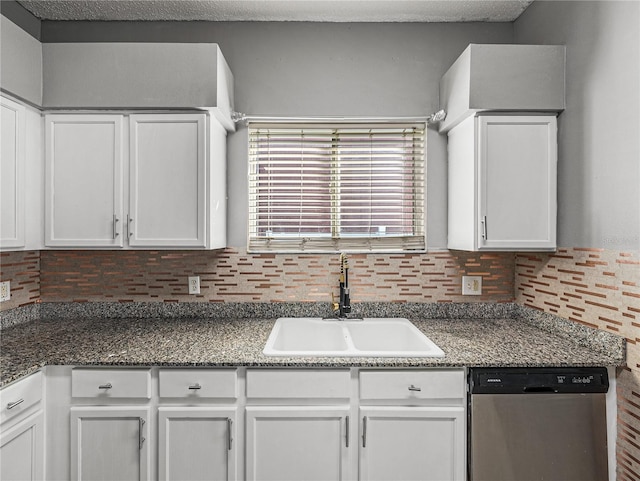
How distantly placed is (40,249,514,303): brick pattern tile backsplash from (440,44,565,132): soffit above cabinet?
85cm

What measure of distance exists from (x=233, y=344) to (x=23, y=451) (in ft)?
2.81

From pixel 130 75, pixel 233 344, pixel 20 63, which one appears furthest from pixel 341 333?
pixel 20 63

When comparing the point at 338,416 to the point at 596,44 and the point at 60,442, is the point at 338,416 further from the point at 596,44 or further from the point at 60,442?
the point at 596,44

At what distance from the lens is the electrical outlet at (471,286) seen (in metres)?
2.39

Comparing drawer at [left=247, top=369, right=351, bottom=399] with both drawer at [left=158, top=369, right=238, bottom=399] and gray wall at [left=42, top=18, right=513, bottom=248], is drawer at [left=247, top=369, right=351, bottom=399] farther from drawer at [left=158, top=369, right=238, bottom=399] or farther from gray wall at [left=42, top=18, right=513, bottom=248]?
gray wall at [left=42, top=18, right=513, bottom=248]

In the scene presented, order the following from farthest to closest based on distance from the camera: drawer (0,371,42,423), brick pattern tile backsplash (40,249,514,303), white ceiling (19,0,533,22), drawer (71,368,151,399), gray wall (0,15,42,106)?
brick pattern tile backsplash (40,249,514,303)
white ceiling (19,0,533,22)
gray wall (0,15,42,106)
drawer (71,368,151,399)
drawer (0,371,42,423)

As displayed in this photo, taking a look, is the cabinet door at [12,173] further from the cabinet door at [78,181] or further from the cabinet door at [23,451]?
the cabinet door at [23,451]

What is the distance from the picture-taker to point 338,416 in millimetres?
1680

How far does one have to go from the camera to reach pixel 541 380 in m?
1.64

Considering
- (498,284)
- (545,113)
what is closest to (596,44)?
(545,113)

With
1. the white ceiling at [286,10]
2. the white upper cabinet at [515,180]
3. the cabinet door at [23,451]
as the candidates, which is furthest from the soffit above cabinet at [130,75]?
the cabinet door at [23,451]

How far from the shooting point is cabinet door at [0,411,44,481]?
4.91 feet

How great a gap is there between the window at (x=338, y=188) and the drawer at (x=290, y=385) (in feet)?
2.90

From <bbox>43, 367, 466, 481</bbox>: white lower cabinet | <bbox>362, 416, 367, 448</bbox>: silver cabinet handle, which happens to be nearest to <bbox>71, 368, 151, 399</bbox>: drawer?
<bbox>43, 367, 466, 481</bbox>: white lower cabinet
